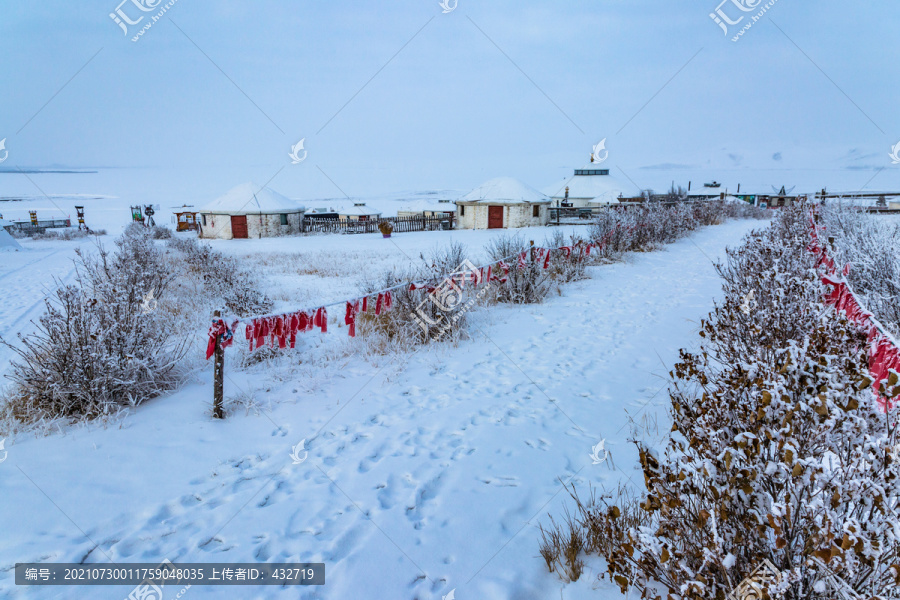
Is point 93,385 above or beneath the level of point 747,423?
beneath

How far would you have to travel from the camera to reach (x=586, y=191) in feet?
168

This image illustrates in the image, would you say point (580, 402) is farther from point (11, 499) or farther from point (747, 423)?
point (11, 499)

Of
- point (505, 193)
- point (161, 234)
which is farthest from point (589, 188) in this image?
point (161, 234)

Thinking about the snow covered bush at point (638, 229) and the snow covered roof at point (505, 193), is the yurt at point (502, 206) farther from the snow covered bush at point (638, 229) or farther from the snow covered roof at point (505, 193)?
the snow covered bush at point (638, 229)

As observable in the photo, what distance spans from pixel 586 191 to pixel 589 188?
757mm

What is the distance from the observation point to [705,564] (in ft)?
5.49

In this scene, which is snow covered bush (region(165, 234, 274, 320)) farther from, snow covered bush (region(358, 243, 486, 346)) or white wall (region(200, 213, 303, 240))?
white wall (region(200, 213, 303, 240))

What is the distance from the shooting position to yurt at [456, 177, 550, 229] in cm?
3020

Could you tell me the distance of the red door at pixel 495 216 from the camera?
3041cm

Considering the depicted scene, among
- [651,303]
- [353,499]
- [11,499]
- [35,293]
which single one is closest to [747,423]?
[353,499]

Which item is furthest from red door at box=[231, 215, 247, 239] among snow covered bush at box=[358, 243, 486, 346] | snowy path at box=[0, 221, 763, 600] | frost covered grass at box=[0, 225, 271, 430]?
snowy path at box=[0, 221, 763, 600]

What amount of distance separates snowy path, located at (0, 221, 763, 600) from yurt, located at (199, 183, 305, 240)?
26995 millimetres

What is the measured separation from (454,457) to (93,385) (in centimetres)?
368

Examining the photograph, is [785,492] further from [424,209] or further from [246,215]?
[424,209]
